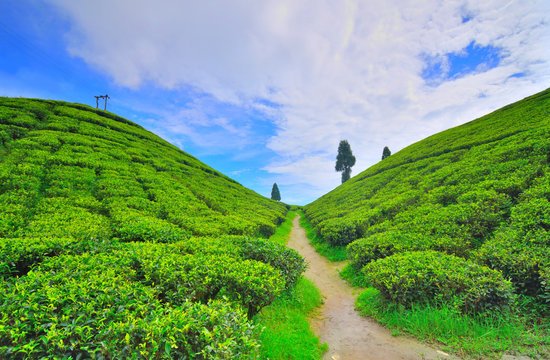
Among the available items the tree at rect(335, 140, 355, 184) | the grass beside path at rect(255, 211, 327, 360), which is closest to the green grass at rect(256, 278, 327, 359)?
the grass beside path at rect(255, 211, 327, 360)

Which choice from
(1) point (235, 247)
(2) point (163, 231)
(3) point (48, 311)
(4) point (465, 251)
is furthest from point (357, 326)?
(2) point (163, 231)

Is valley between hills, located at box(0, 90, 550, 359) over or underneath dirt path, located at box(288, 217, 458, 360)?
over

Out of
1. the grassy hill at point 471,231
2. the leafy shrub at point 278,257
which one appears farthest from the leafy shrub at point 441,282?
the leafy shrub at point 278,257

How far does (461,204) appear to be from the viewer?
11.8 meters

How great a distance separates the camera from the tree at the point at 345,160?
6788 centimetres

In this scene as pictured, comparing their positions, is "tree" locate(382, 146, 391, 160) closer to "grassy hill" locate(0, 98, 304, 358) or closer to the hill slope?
the hill slope

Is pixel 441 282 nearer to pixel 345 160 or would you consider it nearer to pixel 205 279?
pixel 205 279

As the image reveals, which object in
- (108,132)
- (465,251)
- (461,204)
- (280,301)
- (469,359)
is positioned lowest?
(469,359)

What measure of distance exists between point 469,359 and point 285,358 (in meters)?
3.67

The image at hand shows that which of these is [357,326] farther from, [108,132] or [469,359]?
[108,132]

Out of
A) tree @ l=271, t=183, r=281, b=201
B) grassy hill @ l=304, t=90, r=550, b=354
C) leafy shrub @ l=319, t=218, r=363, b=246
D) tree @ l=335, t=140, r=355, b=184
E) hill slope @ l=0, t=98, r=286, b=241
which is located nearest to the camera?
grassy hill @ l=304, t=90, r=550, b=354

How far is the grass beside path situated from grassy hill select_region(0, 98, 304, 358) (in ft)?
2.12

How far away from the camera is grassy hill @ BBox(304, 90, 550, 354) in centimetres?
669

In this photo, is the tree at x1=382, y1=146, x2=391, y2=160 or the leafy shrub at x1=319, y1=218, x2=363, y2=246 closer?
the leafy shrub at x1=319, y1=218, x2=363, y2=246
